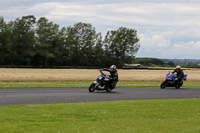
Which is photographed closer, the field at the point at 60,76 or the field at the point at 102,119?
the field at the point at 102,119

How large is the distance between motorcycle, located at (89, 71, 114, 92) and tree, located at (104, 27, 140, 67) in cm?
7229

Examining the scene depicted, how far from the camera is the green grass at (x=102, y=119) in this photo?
1023 centimetres

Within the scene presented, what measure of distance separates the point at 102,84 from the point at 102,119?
11729 mm

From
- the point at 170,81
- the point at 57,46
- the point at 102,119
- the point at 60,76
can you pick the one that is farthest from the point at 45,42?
the point at 102,119

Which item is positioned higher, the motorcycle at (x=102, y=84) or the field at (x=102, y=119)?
the motorcycle at (x=102, y=84)

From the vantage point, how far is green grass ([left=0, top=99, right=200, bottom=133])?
33.6ft

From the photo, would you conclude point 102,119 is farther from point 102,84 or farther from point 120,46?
point 120,46

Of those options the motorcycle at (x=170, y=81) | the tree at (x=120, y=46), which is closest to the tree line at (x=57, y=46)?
the tree at (x=120, y=46)

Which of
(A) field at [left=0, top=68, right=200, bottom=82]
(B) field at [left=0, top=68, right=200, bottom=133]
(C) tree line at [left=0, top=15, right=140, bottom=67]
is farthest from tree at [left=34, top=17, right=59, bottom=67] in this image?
(B) field at [left=0, top=68, right=200, bottom=133]

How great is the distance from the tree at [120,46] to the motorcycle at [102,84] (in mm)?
72290

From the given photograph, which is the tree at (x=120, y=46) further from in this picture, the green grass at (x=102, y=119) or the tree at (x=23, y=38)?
the green grass at (x=102, y=119)

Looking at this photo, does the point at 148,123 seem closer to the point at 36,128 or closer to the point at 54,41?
the point at 36,128

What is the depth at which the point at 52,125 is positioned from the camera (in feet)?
35.1

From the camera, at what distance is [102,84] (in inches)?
941
